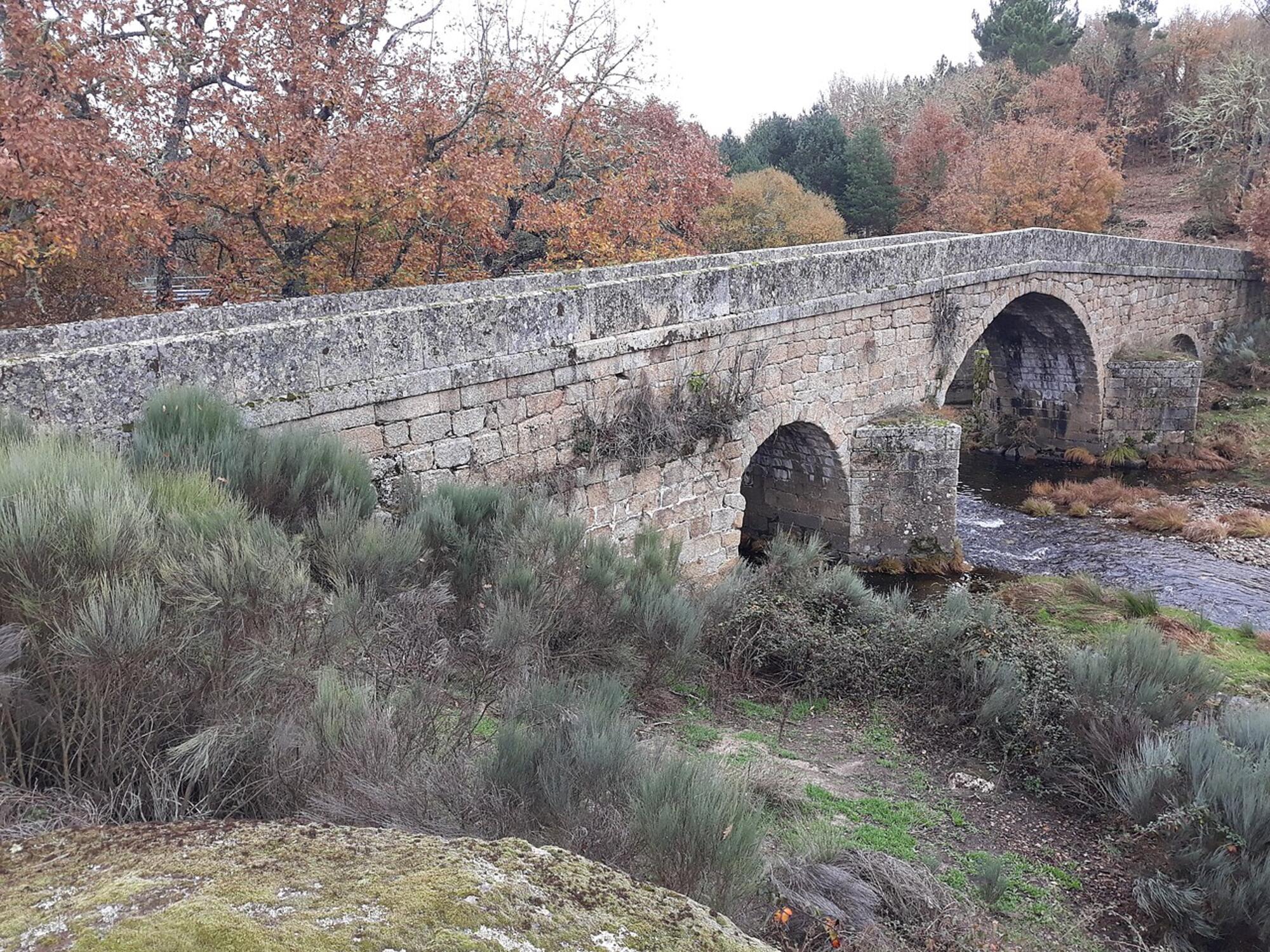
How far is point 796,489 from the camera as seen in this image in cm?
1330

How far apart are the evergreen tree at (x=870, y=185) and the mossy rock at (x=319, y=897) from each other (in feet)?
96.2

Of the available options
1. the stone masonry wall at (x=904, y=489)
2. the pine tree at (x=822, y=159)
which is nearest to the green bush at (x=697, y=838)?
the stone masonry wall at (x=904, y=489)

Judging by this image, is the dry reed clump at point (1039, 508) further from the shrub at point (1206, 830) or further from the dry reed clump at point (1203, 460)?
the shrub at point (1206, 830)

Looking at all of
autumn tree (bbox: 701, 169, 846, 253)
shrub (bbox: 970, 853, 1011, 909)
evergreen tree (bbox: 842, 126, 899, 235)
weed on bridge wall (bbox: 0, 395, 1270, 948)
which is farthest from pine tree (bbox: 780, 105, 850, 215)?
shrub (bbox: 970, 853, 1011, 909)

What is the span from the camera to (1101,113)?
35.4m

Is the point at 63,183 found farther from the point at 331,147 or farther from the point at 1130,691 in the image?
the point at 1130,691

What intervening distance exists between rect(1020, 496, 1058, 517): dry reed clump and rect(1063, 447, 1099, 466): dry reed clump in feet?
12.7

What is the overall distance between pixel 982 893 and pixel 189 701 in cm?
348

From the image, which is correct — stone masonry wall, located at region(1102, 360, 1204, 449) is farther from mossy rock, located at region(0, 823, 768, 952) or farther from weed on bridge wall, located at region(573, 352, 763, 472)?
mossy rock, located at region(0, 823, 768, 952)

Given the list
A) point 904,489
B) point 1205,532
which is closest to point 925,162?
point 1205,532

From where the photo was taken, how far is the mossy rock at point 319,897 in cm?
152

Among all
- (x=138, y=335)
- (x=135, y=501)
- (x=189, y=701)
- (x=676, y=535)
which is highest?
(x=138, y=335)

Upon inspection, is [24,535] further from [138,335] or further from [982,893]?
[138,335]

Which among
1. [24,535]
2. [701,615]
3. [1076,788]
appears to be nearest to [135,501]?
[24,535]
